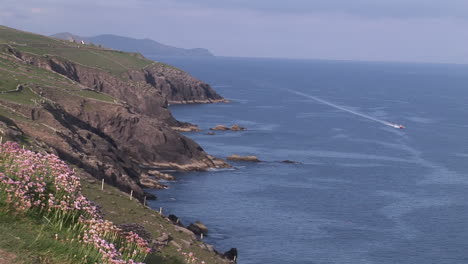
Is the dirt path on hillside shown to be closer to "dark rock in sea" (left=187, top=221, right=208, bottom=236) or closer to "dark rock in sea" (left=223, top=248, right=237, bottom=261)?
"dark rock in sea" (left=223, top=248, right=237, bottom=261)

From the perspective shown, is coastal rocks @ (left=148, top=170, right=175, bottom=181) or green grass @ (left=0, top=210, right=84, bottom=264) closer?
green grass @ (left=0, top=210, right=84, bottom=264)

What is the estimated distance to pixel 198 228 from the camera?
61.8 meters

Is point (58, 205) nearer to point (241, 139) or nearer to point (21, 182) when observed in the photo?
point (21, 182)

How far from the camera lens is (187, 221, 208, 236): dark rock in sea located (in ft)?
199

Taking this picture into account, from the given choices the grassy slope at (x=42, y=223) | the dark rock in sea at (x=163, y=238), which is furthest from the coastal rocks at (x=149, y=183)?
the dark rock in sea at (x=163, y=238)

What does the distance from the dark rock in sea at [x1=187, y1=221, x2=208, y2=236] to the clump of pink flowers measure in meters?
45.5

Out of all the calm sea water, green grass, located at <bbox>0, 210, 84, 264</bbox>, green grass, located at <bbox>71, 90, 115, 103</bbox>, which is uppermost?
green grass, located at <bbox>0, 210, 84, 264</bbox>

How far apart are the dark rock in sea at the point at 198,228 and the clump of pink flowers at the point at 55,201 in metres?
45.5

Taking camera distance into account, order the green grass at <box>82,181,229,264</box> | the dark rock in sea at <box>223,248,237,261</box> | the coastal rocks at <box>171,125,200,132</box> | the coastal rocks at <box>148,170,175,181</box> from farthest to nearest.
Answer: the coastal rocks at <box>171,125,200,132</box> < the coastal rocks at <box>148,170,175,181</box> < the dark rock in sea at <box>223,248,237,261</box> < the green grass at <box>82,181,229,264</box>

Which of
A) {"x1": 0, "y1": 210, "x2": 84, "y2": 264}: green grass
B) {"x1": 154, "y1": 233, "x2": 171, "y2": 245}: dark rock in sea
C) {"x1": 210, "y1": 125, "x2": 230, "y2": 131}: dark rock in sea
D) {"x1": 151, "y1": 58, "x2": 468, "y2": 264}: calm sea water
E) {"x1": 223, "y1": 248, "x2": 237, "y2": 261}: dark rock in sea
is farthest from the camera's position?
{"x1": 210, "y1": 125, "x2": 230, "y2": 131}: dark rock in sea

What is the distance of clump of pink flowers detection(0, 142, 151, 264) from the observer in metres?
13.9

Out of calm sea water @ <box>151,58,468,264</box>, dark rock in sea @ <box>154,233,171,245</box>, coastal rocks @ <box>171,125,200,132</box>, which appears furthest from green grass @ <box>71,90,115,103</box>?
dark rock in sea @ <box>154,233,171,245</box>

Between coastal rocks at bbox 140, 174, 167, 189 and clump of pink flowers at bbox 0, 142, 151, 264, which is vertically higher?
clump of pink flowers at bbox 0, 142, 151, 264

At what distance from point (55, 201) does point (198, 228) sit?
47665 millimetres
